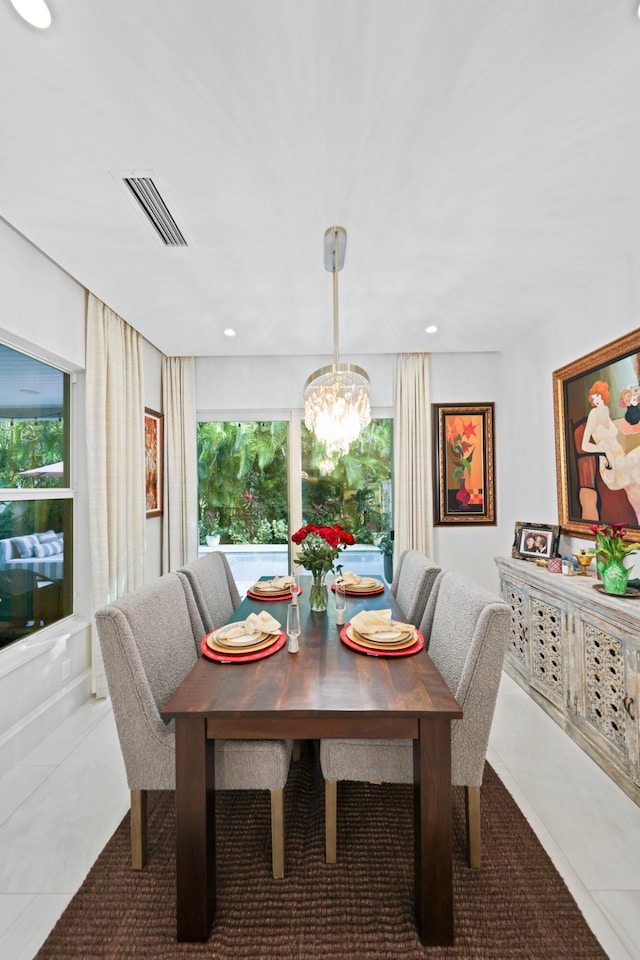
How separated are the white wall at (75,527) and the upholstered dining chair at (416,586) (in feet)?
6.63

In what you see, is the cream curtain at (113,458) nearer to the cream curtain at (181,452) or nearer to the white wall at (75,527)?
the white wall at (75,527)

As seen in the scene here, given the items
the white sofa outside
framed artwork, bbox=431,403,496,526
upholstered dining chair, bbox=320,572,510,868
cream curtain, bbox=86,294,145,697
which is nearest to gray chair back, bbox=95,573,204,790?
upholstered dining chair, bbox=320,572,510,868

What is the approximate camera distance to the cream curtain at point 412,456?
12.9 feet

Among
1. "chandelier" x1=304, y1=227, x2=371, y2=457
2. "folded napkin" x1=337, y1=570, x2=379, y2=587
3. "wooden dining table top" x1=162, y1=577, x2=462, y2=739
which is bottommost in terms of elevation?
"wooden dining table top" x1=162, y1=577, x2=462, y2=739

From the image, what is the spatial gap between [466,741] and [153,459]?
3.26 m

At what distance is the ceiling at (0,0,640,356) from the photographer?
1.16 meters

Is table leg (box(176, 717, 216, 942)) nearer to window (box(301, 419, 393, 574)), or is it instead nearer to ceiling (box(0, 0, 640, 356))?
ceiling (box(0, 0, 640, 356))

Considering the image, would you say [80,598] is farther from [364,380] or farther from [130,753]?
[364,380]

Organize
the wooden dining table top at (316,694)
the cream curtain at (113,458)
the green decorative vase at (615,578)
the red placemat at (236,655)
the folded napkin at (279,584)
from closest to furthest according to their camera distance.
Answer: the wooden dining table top at (316,694), the red placemat at (236,655), the green decorative vase at (615,578), the folded napkin at (279,584), the cream curtain at (113,458)

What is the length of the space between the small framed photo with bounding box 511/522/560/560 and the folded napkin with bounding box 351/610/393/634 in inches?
64.3

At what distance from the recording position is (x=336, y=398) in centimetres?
215

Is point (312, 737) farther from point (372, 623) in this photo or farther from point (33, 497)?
→ point (33, 497)

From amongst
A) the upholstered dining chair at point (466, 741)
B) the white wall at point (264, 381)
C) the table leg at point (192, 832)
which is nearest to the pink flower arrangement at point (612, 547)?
the upholstered dining chair at point (466, 741)

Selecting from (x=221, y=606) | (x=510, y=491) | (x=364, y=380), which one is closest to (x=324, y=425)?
(x=364, y=380)
